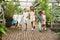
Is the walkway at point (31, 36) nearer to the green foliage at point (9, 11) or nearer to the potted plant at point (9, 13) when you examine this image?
the potted plant at point (9, 13)

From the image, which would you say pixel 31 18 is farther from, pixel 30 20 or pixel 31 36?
pixel 31 36

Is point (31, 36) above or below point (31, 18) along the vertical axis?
below

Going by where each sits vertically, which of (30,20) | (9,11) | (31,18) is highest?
(9,11)

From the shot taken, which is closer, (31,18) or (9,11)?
(31,18)

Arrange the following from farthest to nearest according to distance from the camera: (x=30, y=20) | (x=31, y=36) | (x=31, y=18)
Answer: (x=30, y=20) < (x=31, y=18) < (x=31, y=36)

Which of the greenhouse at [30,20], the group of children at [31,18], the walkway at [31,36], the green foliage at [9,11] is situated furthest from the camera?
the green foliage at [9,11]

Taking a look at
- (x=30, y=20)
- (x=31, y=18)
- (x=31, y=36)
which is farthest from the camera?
(x=30, y=20)

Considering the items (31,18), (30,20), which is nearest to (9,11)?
(30,20)

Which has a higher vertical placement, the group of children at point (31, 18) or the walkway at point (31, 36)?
the group of children at point (31, 18)

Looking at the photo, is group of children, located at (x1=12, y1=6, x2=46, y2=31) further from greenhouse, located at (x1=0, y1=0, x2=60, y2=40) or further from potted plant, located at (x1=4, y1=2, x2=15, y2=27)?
potted plant, located at (x1=4, y1=2, x2=15, y2=27)

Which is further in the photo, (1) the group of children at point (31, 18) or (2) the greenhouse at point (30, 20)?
(2) the greenhouse at point (30, 20)

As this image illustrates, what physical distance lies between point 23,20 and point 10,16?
77.7 inches

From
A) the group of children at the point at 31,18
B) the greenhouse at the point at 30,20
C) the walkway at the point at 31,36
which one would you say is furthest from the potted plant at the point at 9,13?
the walkway at the point at 31,36

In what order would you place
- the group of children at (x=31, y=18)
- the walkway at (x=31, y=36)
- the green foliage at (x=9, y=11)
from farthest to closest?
1. the green foliage at (x=9, y=11)
2. the group of children at (x=31, y=18)
3. the walkway at (x=31, y=36)
